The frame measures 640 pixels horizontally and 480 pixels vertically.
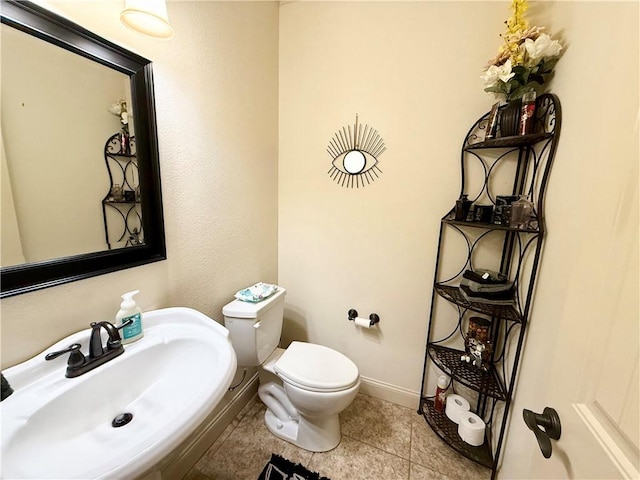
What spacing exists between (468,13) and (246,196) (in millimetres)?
1493

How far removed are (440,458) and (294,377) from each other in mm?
925

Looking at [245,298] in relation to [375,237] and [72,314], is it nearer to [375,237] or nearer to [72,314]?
[72,314]

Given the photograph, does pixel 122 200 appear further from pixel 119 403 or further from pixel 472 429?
pixel 472 429

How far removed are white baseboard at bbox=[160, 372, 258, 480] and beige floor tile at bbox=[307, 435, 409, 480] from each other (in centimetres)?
54

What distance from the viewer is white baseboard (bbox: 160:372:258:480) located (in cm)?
119

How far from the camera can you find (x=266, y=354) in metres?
1.45

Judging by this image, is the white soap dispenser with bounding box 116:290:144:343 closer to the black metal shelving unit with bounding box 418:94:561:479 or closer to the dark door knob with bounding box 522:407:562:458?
the dark door knob with bounding box 522:407:562:458

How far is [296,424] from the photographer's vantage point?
145 cm

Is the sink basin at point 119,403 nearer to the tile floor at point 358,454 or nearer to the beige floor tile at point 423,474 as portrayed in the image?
the tile floor at point 358,454

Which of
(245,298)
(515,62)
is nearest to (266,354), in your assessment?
(245,298)

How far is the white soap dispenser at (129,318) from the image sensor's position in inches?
34.6

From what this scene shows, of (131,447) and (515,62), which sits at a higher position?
(515,62)

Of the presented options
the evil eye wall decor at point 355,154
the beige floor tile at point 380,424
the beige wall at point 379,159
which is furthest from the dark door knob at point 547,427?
the evil eye wall decor at point 355,154

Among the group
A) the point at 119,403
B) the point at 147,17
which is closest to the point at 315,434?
the point at 119,403
